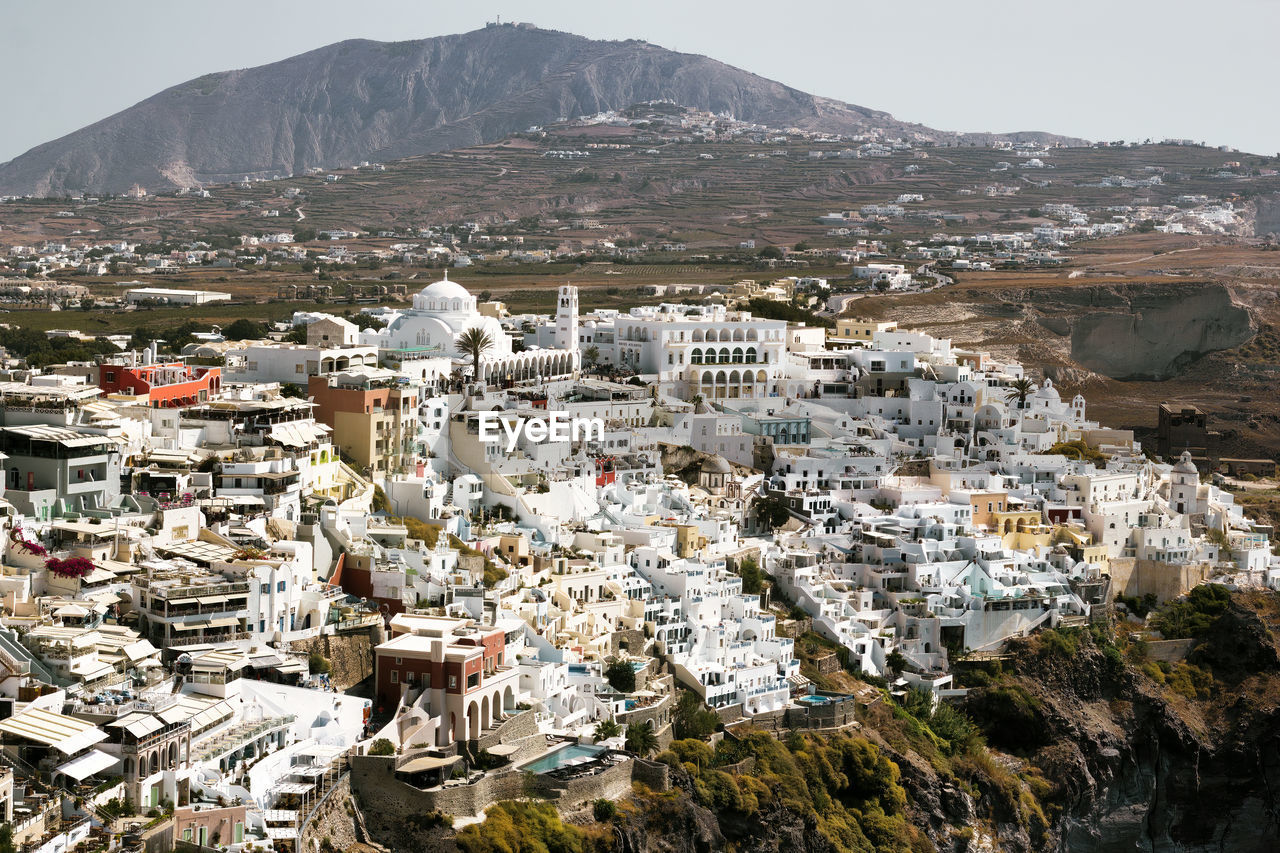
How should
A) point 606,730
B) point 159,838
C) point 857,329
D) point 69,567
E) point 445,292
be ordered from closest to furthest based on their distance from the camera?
point 159,838 → point 69,567 → point 606,730 → point 445,292 → point 857,329

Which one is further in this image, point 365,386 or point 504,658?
point 365,386

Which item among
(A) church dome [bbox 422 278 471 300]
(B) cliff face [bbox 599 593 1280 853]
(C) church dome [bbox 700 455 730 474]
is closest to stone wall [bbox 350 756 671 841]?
(B) cliff face [bbox 599 593 1280 853]

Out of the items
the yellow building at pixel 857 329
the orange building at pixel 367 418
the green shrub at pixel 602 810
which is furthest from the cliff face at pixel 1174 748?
the yellow building at pixel 857 329

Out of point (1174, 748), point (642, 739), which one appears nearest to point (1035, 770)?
point (1174, 748)

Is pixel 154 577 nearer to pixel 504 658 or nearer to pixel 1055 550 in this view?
pixel 504 658

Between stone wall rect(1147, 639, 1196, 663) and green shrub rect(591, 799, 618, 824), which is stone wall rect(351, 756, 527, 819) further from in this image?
stone wall rect(1147, 639, 1196, 663)

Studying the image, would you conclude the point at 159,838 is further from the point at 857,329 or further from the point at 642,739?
the point at 857,329

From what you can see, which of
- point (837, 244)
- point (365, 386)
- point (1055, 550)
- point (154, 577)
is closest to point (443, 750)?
point (154, 577)
